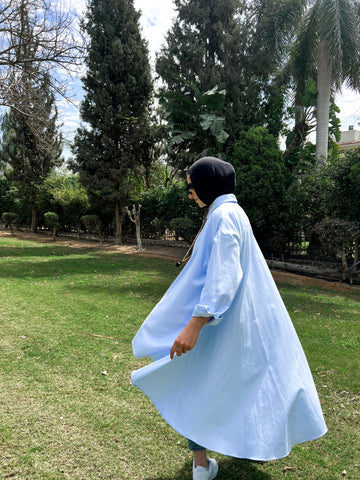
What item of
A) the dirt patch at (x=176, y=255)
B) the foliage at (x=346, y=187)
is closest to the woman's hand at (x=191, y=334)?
the dirt patch at (x=176, y=255)

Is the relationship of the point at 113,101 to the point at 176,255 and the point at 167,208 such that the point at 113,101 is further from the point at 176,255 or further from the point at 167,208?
the point at 176,255

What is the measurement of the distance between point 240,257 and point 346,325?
16.9ft

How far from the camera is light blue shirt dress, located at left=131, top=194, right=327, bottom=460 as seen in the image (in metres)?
1.81

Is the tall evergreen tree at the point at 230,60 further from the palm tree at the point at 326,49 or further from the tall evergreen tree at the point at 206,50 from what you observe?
the palm tree at the point at 326,49

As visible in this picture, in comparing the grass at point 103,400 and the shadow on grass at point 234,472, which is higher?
the grass at point 103,400

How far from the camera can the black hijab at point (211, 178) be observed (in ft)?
6.78

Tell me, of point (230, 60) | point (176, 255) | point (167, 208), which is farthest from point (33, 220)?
point (230, 60)

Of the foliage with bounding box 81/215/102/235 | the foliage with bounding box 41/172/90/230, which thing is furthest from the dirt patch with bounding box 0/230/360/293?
the foliage with bounding box 41/172/90/230

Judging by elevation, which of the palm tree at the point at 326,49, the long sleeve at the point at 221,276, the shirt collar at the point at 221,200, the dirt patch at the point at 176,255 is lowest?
the dirt patch at the point at 176,255

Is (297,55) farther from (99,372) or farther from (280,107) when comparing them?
(99,372)

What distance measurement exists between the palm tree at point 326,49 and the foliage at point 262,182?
5.71 ft

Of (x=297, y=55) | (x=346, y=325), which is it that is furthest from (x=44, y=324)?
(x=297, y=55)

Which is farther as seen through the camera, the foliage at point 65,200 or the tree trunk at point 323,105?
the foliage at point 65,200

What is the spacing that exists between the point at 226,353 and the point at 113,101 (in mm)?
20410
